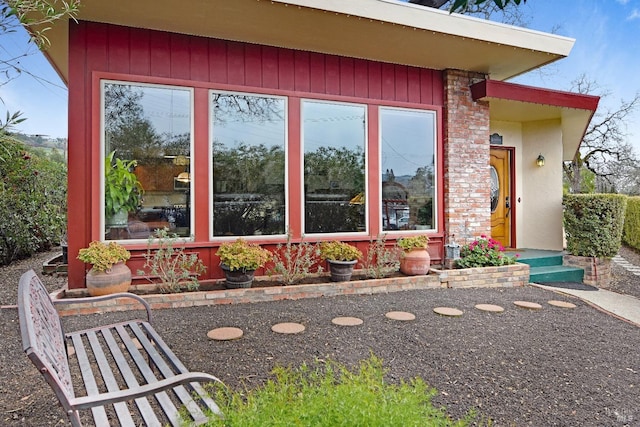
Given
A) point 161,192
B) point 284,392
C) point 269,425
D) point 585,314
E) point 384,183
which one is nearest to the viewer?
point 269,425

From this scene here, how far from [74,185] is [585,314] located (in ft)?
19.3

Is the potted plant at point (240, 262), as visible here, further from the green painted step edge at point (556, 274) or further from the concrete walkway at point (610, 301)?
the green painted step edge at point (556, 274)

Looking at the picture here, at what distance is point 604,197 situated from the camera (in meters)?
6.22

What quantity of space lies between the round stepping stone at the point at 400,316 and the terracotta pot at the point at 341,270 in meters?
1.07

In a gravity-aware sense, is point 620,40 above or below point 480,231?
above

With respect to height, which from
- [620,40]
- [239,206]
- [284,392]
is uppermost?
[620,40]

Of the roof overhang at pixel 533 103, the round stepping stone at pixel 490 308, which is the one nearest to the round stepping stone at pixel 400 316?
the round stepping stone at pixel 490 308

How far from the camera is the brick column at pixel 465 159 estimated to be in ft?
19.7

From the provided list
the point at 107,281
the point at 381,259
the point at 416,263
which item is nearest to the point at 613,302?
the point at 416,263

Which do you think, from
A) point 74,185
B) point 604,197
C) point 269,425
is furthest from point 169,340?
point 604,197

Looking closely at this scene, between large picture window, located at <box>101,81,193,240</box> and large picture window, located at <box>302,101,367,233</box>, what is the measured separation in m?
1.61

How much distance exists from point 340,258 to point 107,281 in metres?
2.72

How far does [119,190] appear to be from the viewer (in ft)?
15.0

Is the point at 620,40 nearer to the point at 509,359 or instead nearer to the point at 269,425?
the point at 509,359
